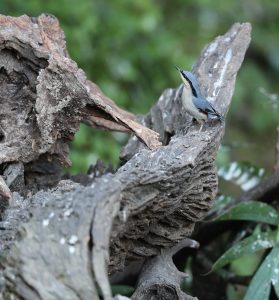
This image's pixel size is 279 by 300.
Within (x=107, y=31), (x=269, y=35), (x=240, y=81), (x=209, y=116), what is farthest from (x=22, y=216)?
(x=269, y=35)

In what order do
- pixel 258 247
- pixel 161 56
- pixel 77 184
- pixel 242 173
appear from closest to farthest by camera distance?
pixel 77 184 → pixel 258 247 → pixel 242 173 → pixel 161 56

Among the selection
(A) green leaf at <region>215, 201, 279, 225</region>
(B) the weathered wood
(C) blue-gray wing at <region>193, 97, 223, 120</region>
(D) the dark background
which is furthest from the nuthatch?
(D) the dark background

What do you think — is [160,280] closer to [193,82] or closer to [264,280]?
[264,280]

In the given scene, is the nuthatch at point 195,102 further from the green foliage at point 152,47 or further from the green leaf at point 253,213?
the green foliage at point 152,47

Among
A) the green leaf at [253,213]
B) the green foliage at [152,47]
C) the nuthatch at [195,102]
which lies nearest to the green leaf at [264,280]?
the green leaf at [253,213]

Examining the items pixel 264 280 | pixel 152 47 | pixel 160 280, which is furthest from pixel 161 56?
pixel 160 280

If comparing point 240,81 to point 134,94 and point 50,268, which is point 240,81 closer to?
point 134,94
